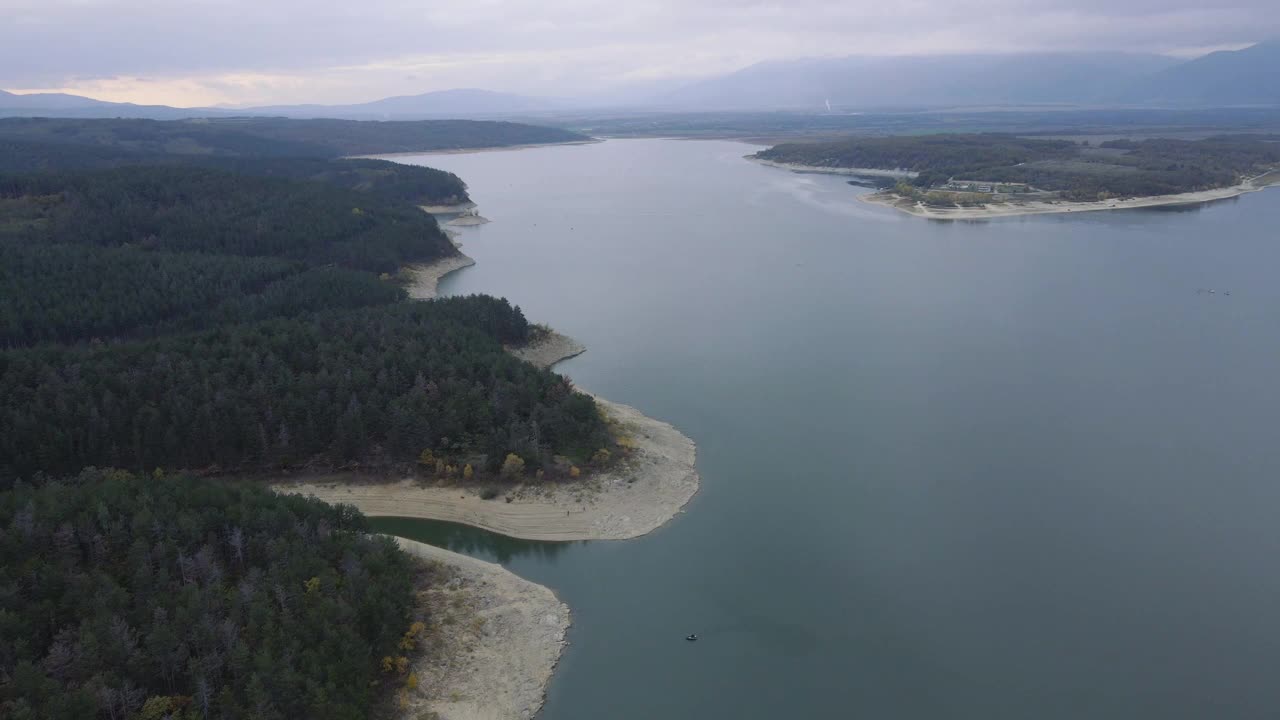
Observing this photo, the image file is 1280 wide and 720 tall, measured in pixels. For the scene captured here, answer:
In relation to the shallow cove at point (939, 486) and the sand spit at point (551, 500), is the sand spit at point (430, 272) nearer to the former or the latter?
the shallow cove at point (939, 486)

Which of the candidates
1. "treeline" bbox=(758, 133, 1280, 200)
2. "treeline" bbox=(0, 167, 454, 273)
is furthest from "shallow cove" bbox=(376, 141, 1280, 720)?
"treeline" bbox=(758, 133, 1280, 200)

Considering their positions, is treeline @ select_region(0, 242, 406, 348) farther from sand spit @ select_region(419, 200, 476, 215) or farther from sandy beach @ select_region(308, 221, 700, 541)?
sand spit @ select_region(419, 200, 476, 215)

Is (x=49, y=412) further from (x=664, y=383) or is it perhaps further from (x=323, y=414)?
(x=664, y=383)

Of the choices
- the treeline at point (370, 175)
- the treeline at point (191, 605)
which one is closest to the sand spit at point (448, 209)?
the treeline at point (370, 175)

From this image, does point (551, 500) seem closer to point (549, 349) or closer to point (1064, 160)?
point (549, 349)

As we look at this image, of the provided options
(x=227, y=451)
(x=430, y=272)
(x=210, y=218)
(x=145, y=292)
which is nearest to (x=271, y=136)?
(x=210, y=218)
